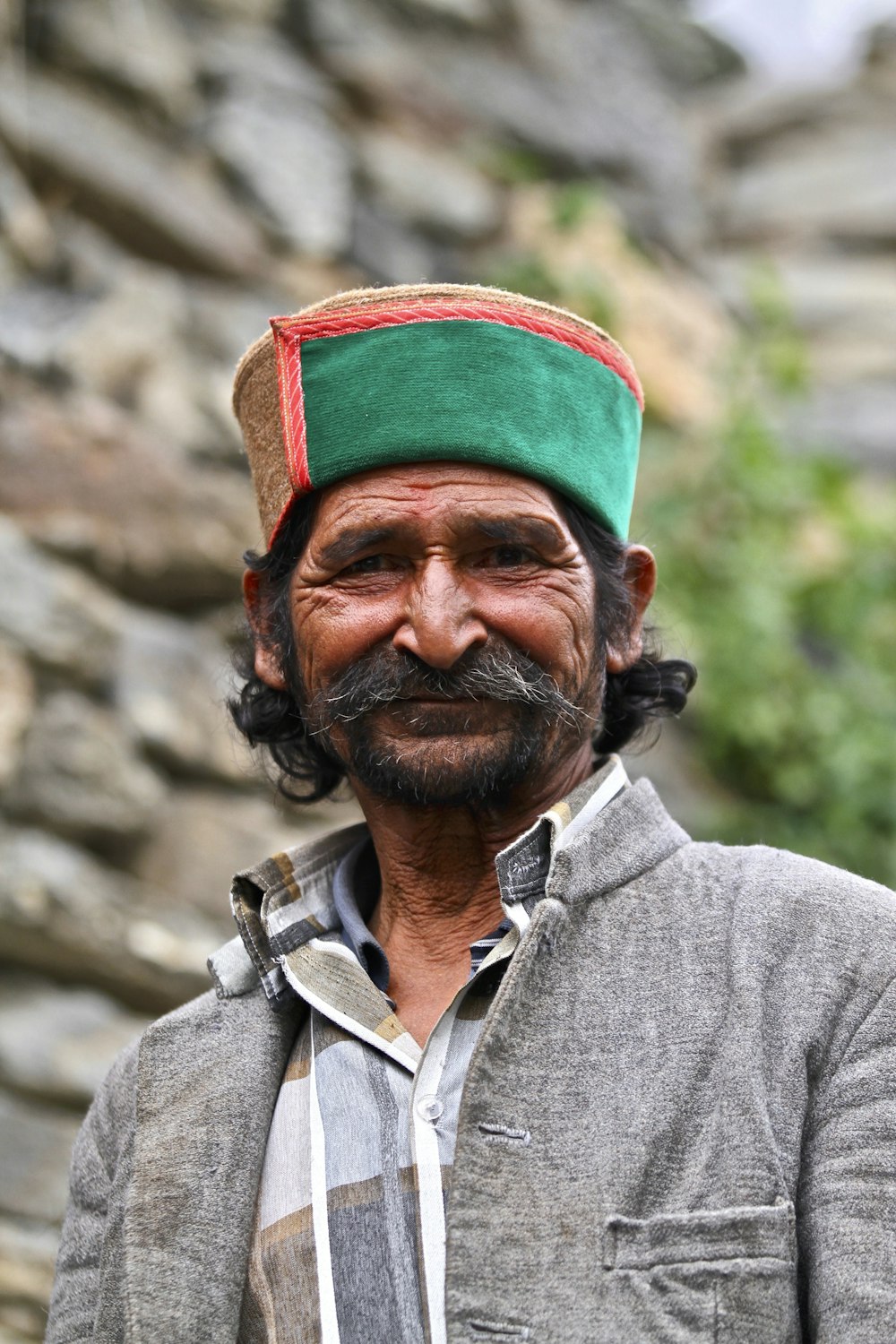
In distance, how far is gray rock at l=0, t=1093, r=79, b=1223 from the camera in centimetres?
330

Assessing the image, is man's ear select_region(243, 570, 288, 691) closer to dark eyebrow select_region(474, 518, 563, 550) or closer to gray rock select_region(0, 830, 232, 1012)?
dark eyebrow select_region(474, 518, 563, 550)

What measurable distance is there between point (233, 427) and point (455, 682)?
10.00ft

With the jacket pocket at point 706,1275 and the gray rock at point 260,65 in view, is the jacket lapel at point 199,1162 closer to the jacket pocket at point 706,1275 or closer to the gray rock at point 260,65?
the jacket pocket at point 706,1275

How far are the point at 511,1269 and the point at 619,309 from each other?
206 inches

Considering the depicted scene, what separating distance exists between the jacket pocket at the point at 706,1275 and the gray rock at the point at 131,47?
14.8 feet

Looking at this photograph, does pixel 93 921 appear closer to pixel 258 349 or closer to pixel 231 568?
pixel 231 568

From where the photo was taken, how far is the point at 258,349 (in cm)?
211

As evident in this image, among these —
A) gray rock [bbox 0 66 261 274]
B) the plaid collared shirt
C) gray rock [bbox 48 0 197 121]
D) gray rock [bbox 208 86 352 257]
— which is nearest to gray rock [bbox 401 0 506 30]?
gray rock [bbox 208 86 352 257]

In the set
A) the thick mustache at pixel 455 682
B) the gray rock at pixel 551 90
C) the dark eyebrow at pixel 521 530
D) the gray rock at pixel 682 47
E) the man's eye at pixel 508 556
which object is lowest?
the thick mustache at pixel 455 682

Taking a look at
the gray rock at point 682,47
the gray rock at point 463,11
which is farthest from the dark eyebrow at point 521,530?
the gray rock at point 682,47

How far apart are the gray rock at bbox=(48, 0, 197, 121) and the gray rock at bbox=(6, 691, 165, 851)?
2.33m

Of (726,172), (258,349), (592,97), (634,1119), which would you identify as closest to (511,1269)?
(634,1119)

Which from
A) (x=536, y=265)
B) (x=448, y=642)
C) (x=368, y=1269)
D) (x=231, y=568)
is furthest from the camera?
(x=536, y=265)

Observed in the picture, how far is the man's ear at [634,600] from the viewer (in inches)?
82.7
